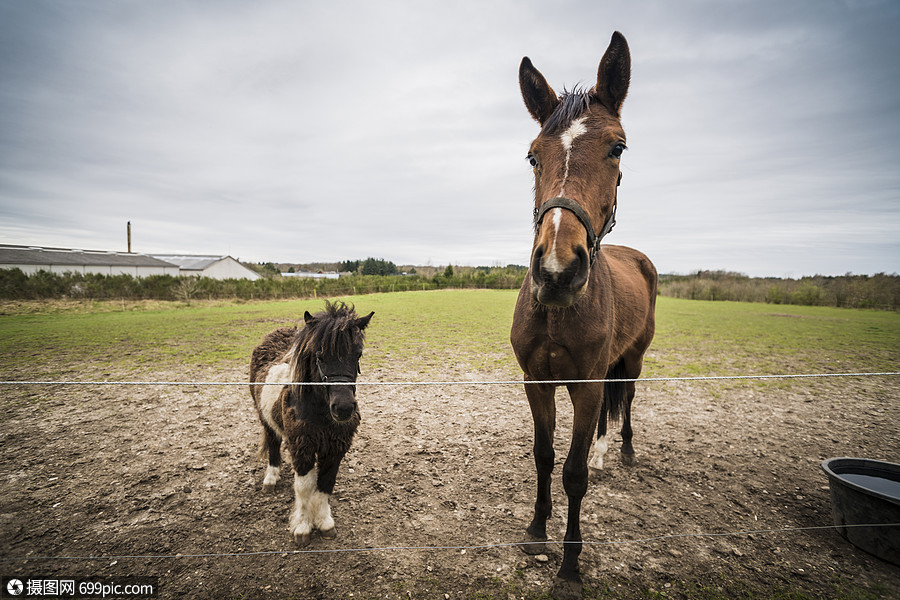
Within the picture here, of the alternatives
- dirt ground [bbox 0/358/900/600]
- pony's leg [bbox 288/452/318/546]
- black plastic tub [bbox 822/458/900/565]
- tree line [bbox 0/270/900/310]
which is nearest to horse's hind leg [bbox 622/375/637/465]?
dirt ground [bbox 0/358/900/600]

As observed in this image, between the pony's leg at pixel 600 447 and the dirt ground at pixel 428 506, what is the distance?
0.66 ft

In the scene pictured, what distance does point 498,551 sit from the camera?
110 inches

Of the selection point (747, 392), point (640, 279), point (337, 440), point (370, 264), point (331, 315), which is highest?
point (370, 264)

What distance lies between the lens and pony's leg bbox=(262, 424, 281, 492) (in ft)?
11.7

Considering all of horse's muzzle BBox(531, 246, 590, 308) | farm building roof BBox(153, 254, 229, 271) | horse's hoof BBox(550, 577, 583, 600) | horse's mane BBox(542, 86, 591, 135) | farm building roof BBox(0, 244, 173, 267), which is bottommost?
horse's hoof BBox(550, 577, 583, 600)

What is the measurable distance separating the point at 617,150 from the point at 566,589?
9.82 feet

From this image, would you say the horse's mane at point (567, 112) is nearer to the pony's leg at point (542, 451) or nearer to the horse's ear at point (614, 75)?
the horse's ear at point (614, 75)

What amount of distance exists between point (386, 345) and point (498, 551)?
364 inches

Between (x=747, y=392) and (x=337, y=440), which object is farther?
(x=747, y=392)

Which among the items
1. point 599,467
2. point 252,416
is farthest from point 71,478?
point 599,467

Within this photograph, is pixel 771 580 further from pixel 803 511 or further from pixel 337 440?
pixel 337 440

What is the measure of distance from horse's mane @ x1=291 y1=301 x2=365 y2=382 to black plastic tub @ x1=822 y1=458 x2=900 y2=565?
13.6ft

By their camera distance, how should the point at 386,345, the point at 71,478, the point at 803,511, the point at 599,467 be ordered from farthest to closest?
the point at 386,345
the point at 599,467
the point at 71,478
the point at 803,511

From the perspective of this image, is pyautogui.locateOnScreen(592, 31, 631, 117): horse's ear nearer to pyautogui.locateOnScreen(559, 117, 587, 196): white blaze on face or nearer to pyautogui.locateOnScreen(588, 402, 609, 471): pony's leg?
pyautogui.locateOnScreen(559, 117, 587, 196): white blaze on face
